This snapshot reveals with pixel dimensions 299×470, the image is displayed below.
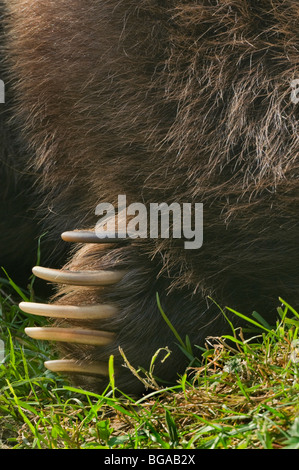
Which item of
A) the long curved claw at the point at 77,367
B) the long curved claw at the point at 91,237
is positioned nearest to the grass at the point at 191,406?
the long curved claw at the point at 77,367

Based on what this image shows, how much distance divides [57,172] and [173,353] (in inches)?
21.1

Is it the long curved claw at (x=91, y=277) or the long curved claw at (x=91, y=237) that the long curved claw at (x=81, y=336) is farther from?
the long curved claw at (x=91, y=237)

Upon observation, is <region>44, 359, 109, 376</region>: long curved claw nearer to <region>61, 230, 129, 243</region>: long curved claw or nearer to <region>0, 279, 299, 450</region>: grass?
<region>0, 279, 299, 450</region>: grass

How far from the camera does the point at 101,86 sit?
1.56 meters

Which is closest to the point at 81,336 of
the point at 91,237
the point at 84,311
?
the point at 84,311

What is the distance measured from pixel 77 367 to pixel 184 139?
1.82ft

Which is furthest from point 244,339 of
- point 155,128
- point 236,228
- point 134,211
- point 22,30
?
point 22,30

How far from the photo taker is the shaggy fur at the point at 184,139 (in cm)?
144

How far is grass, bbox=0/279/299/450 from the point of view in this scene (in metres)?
1.22

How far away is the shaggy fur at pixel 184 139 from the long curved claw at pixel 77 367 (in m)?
0.02

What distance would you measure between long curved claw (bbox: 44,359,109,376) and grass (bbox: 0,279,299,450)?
5 cm

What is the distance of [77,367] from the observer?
5.01 ft

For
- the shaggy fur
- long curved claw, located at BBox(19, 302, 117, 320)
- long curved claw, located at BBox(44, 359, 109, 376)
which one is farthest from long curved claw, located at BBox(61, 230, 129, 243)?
long curved claw, located at BBox(44, 359, 109, 376)

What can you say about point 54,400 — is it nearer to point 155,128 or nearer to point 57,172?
point 57,172
